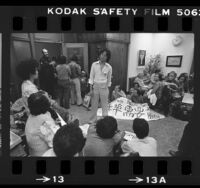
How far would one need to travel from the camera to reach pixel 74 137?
4.97 feet

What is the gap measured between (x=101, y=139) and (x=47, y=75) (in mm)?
498

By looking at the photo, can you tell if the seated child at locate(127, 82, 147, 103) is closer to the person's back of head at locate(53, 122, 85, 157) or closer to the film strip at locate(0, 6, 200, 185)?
the film strip at locate(0, 6, 200, 185)

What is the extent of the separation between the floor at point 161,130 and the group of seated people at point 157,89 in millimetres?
125

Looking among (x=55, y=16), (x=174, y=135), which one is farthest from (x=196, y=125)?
(x=55, y=16)

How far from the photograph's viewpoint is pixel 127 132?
1.66 metres

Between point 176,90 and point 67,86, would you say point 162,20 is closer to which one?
point 176,90

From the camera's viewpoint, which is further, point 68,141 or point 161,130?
point 161,130

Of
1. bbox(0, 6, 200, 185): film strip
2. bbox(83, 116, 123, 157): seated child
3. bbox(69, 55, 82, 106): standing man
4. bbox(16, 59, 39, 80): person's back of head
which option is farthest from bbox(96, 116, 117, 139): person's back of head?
bbox(16, 59, 39, 80): person's back of head

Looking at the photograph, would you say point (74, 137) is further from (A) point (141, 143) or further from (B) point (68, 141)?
(A) point (141, 143)

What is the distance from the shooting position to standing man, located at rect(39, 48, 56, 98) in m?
1.63

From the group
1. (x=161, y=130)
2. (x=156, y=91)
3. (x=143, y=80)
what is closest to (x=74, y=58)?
(x=143, y=80)

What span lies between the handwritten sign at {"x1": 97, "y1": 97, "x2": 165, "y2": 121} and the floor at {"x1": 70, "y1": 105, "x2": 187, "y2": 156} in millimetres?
38

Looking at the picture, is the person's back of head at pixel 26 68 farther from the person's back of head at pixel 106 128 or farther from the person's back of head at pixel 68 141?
the person's back of head at pixel 106 128

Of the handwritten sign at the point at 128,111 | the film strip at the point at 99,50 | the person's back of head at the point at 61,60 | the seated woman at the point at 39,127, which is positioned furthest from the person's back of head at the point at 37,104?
the handwritten sign at the point at 128,111
